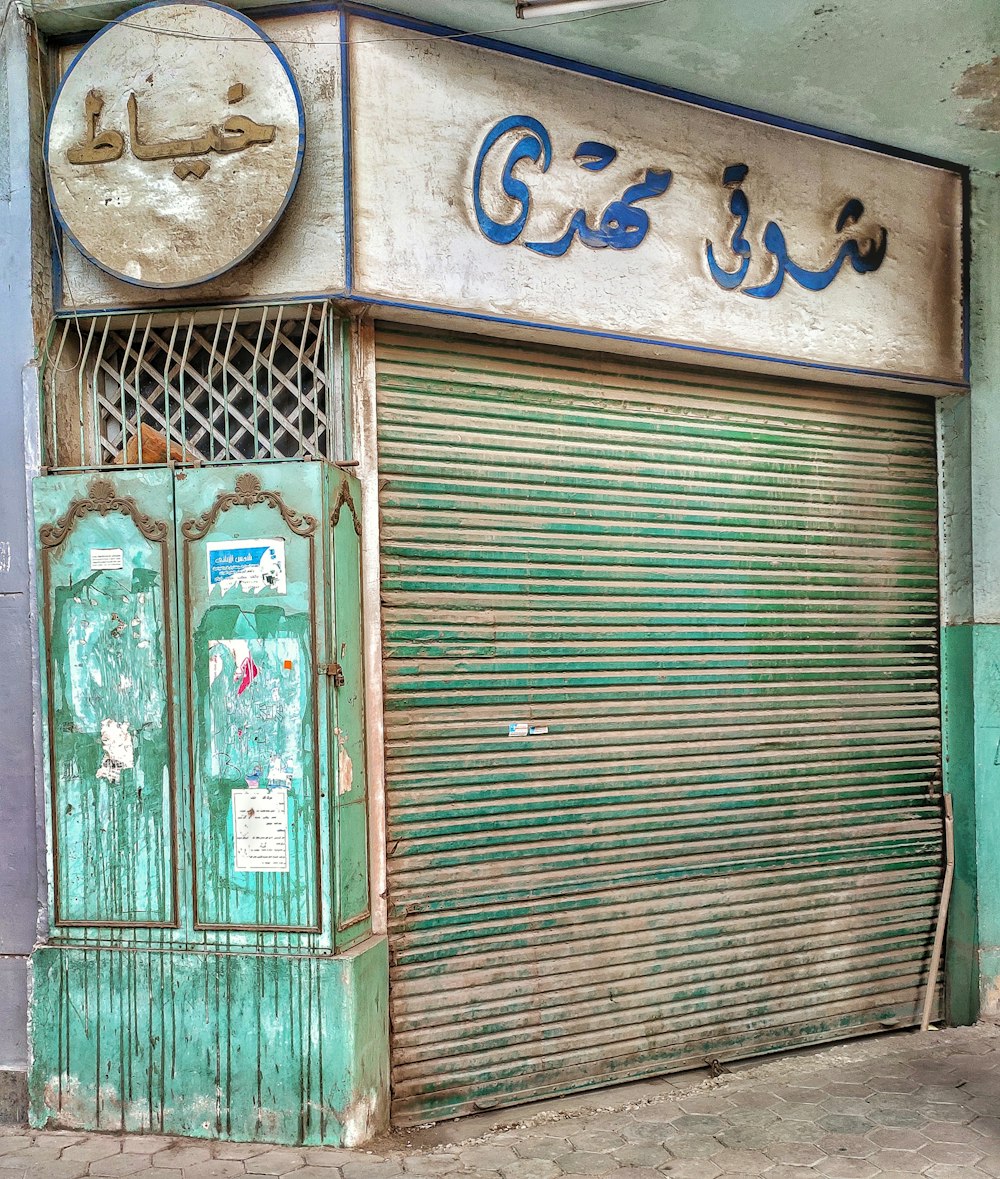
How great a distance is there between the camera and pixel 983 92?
4891 millimetres

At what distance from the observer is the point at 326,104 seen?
160 inches

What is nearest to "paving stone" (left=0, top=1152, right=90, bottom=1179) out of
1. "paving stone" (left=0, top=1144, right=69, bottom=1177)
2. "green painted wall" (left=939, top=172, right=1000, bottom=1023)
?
"paving stone" (left=0, top=1144, right=69, bottom=1177)

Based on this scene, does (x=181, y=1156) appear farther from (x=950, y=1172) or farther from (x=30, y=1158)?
(x=950, y=1172)

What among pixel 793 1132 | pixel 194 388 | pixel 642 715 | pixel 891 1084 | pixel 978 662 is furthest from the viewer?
pixel 978 662

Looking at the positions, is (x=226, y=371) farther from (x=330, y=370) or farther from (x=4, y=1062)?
(x=4, y=1062)

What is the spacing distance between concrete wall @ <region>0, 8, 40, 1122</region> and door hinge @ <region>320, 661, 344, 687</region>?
118cm

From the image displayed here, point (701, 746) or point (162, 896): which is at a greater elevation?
point (701, 746)

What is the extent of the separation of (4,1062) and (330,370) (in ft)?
9.25

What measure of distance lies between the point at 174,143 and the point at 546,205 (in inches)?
56.5

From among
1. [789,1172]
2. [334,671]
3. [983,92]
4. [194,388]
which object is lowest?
[789,1172]

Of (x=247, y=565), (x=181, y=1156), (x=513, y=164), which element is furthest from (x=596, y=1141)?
(x=513, y=164)

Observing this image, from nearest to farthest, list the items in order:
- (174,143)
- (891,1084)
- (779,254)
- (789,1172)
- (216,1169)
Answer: (216,1169), (789,1172), (174,143), (891,1084), (779,254)

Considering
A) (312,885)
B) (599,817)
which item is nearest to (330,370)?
(312,885)

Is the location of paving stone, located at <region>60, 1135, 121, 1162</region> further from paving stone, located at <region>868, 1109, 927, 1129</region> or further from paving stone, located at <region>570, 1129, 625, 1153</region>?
paving stone, located at <region>868, 1109, 927, 1129</region>
